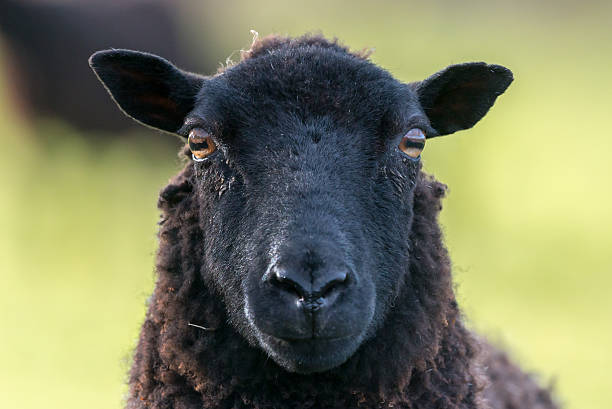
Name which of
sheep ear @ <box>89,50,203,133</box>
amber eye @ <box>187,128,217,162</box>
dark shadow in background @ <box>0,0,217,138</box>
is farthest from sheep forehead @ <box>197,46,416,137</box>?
dark shadow in background @ <box>0,0,217,138</box>

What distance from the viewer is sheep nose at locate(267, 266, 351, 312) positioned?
321 centimetres

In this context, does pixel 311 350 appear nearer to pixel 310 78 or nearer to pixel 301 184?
pixel 301 184

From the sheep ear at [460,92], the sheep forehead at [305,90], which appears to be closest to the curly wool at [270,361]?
the sheep ear at [460,92]

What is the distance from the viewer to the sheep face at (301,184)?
3.33 meters

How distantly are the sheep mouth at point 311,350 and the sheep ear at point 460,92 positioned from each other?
5.30 feet

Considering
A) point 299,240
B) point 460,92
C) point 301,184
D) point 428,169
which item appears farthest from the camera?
point 428,169

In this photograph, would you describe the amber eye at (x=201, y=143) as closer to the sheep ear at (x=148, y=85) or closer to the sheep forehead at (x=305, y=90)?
the sheep forehead at (x=305, y=90)

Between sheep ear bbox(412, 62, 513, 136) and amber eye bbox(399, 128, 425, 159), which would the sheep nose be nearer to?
amber eye bbox(399, 128, 425, 159)

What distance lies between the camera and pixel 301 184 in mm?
3594

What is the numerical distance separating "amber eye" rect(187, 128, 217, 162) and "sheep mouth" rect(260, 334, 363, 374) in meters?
1.06

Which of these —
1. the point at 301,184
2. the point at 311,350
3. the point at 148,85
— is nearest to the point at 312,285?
the point at 311,350

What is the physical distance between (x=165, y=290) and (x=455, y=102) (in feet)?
6.68

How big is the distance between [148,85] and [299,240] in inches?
62.9

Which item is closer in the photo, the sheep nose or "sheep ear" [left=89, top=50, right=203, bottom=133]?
the sheep nose
